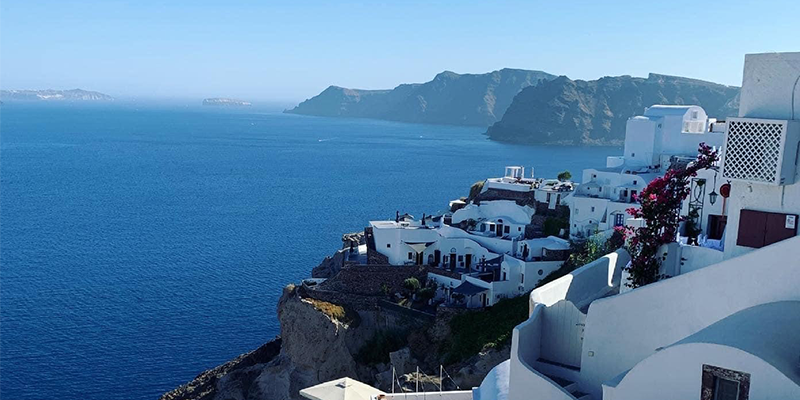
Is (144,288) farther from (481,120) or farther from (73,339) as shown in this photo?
(481,120)

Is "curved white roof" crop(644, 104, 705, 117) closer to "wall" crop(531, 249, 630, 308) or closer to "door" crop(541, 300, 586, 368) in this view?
"wall" crop(531, 249, 630, 308)

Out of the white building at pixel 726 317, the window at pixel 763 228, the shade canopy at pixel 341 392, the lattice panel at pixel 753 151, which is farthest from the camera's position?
the shade canopy at pixel 341 392

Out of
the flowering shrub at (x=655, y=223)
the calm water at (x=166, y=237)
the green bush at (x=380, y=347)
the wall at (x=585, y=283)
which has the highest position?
the flowering shrub at (x=655, y=223)

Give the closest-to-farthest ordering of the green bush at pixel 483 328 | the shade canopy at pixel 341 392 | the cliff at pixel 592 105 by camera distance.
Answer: the shade canopy at pixel 341 392
the green bush at pixel 483 328
the cliff at pixel 592 105

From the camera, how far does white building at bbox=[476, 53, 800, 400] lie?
7.79 metres

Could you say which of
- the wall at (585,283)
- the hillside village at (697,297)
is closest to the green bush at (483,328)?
the hillside village at (697,297)

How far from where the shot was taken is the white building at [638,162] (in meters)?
27.8

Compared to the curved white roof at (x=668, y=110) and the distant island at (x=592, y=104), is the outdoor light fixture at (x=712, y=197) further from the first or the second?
the distant island at (x=592, y=104)

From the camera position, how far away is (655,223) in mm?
12258

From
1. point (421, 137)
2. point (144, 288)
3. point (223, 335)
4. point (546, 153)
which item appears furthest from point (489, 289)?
point (421, 137)

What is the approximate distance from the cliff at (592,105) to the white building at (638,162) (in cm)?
10237

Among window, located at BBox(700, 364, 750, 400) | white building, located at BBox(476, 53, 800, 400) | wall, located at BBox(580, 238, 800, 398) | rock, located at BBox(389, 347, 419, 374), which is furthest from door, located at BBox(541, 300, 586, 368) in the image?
rock, located at BBox(389, 347, 419, 374)

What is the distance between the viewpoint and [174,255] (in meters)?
47.2

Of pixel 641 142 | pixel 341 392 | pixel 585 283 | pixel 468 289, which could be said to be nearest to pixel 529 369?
pixel 585 283
